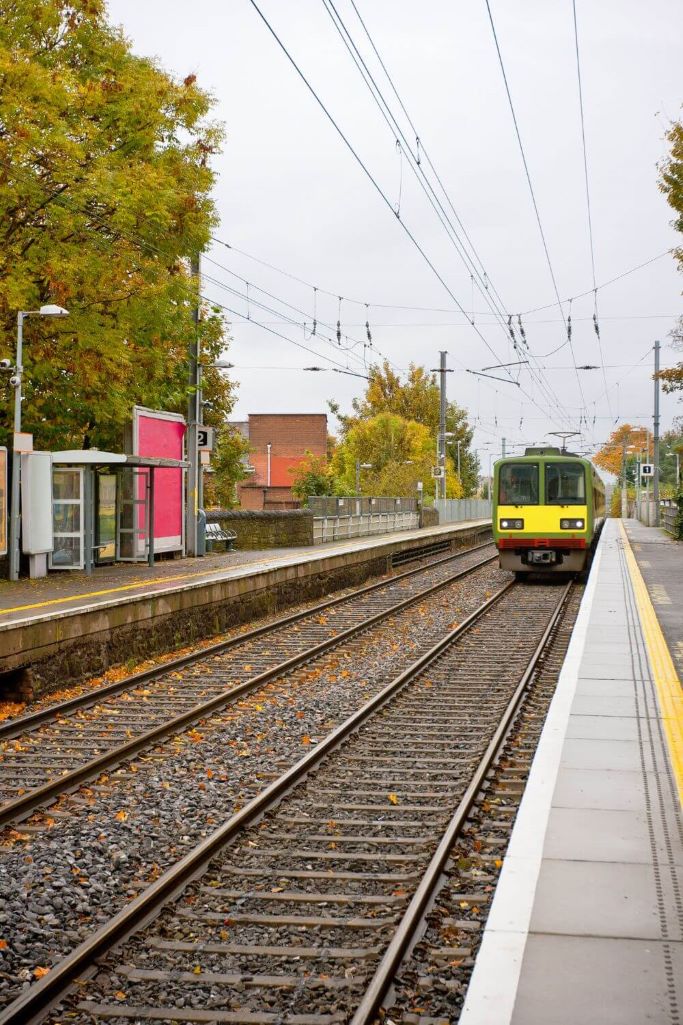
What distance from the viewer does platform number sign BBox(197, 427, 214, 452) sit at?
86.6ft

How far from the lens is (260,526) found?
104 ft

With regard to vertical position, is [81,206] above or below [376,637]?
above

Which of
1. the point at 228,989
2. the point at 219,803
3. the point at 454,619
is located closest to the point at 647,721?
the point at 219,803

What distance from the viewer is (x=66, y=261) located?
19.2 metres

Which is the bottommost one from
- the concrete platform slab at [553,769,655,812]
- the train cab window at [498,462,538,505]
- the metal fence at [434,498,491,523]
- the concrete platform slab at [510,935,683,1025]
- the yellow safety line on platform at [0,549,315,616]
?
the concrete platform slab at [510,935,683,1025]

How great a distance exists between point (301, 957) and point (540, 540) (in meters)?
21.0

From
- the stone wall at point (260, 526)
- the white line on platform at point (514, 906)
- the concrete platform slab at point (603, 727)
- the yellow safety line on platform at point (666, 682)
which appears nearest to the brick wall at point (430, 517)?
the stone wall at point (260, 526)

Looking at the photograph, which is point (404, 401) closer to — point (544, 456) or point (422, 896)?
point (544, 456)

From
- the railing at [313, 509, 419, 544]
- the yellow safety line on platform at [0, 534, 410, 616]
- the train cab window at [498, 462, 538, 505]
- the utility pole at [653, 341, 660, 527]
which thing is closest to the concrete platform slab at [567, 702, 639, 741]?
the yellow safety line on platform at [0, 534, 410, 616]

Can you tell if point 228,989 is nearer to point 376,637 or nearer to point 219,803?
point 219,803

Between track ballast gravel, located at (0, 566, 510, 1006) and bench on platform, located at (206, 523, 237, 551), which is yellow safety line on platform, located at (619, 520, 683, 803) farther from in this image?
bench on platform, located at (206, 523, 237, 551)

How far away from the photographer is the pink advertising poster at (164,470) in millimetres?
24305

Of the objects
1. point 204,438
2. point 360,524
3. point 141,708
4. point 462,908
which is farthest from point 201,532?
point 462,908

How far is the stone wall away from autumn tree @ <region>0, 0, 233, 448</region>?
813 centimetres
